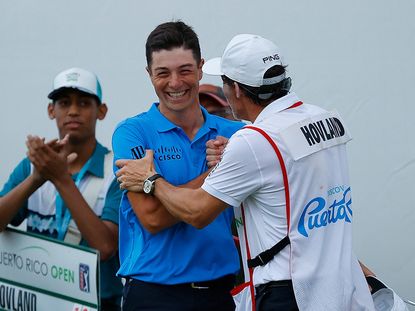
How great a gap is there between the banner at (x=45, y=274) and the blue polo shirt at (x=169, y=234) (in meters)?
0.45

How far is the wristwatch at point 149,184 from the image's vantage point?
3.35m

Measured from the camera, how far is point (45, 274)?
4.27 meters

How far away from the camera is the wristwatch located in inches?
132

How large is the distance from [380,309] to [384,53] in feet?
4.23

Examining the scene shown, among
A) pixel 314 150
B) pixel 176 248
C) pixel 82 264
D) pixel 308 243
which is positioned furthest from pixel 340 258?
pixel 82 264

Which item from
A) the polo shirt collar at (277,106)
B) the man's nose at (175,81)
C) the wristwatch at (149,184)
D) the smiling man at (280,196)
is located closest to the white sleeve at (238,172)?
the smiling man at (280,196)

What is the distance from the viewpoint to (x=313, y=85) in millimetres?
4508

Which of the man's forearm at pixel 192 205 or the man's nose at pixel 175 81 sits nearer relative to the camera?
the man's forearm at pixel 192 205

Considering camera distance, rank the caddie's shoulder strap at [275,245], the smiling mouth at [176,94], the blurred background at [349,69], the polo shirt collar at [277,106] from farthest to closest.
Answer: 1. the blurred background at [349,69]
2. the smiling mouth at [176,94]
3. the polo shirt collar at [277,106]
4. the caddie's shoulder strap at [275,245]

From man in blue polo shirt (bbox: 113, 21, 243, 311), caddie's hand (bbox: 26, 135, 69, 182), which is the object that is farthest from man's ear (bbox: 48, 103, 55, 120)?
man in blue polo shirt (bbox: 113, 21, 243, 311)

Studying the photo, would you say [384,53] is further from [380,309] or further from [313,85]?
[380,309]

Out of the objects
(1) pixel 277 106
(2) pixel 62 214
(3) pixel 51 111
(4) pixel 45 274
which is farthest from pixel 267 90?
(3) pixel 51 111

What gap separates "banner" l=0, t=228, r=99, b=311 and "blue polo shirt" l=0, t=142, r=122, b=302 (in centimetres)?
9

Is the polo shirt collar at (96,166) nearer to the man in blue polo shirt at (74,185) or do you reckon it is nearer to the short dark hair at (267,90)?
the man in blue polo shirt at (74,185)
